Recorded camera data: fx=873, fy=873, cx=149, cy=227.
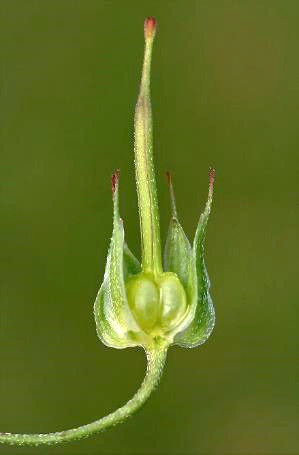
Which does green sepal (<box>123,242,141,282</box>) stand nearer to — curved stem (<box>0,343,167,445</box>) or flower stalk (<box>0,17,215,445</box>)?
flower stalk (<box>0,17,215,445</box>)

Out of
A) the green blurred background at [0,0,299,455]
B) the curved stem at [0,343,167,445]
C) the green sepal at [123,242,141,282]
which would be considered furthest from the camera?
the green blurred background at [0,0,299,455]

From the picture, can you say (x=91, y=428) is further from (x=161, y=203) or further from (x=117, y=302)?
(x=161, y=203)

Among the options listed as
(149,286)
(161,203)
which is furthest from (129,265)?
(161,203)

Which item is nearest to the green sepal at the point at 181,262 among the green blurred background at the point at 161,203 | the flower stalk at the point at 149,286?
the flower stalk at the point at 149,286

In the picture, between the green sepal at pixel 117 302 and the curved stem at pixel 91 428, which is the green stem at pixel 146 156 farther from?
the curved stem at pixel 91 428

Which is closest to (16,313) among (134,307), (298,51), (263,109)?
(263,109)

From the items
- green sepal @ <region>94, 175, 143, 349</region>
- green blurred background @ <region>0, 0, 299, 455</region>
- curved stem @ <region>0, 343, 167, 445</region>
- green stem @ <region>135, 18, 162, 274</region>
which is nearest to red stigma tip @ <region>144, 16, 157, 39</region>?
green stem @ <region>135, 18, 162, 274</region>

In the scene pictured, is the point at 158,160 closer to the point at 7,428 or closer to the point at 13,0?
the point at 13,0
